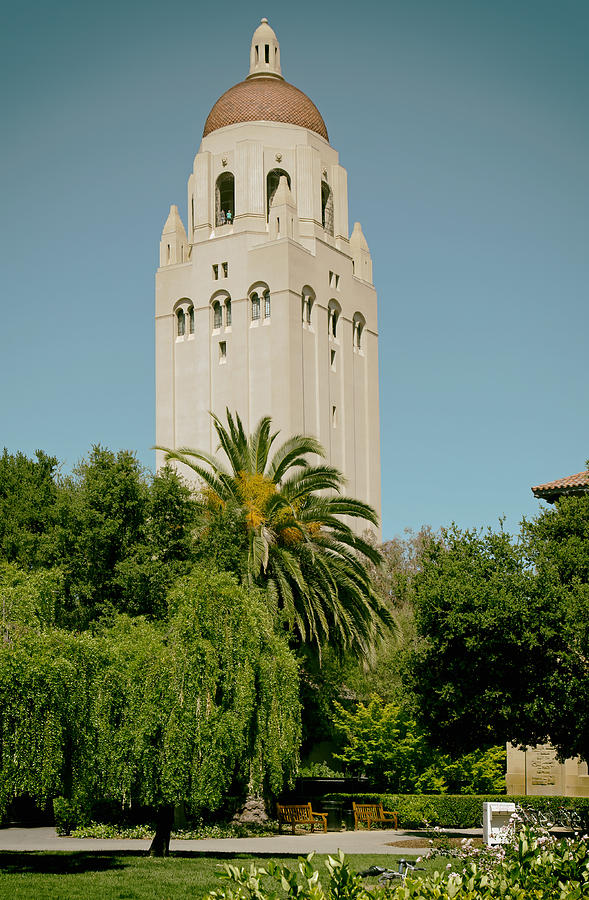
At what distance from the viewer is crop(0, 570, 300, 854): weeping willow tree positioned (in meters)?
16.3

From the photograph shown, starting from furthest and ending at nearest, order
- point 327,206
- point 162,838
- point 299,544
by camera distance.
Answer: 1. point 327,206
2. point 299,544
3. point 162,838

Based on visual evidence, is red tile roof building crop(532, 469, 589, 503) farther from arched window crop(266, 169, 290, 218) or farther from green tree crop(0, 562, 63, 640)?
arched window crop(266, 169, 290, 218)

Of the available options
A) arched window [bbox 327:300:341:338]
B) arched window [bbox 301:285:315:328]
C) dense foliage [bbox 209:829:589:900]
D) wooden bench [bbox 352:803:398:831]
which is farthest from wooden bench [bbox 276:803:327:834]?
arched window [bbox 327:300:341:338]

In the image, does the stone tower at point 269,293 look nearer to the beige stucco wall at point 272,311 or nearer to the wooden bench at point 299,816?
the beige stucco wall at point 272,311

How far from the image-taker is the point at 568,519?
1013 inches

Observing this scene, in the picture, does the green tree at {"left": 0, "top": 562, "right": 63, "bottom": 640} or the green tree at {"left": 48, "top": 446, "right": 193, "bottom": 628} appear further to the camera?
the green tree at {"left": 48, "top": 446, "right": 193, "bottom": 628}

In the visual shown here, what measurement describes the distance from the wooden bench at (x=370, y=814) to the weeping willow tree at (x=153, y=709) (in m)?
9.80

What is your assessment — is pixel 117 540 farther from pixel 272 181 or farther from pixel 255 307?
pixel 272 181

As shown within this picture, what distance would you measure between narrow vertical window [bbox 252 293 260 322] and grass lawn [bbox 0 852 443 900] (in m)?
38.6

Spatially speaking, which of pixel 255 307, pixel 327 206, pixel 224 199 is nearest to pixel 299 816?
pixel 255 307

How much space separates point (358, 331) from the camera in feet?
203

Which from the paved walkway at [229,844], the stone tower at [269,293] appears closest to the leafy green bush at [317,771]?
the paved walkway at [229,844]

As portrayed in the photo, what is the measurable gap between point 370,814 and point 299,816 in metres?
2.53

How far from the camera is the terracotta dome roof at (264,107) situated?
197 feet
